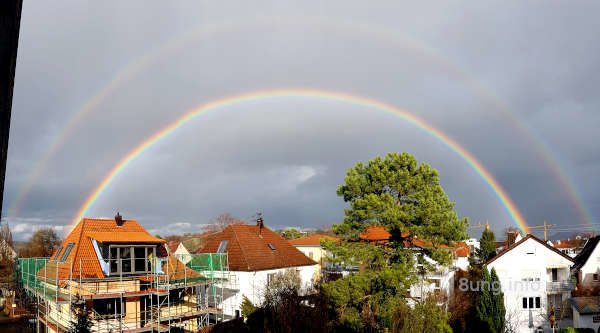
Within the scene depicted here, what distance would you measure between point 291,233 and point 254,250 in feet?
191

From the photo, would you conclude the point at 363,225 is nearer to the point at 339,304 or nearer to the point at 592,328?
the point at 339,304

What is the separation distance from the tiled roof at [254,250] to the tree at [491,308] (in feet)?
46.2

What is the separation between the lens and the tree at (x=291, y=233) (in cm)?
9138

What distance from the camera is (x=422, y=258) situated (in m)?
22.8

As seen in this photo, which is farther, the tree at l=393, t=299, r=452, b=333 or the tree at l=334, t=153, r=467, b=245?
the tree at l=334, t=153, r=467, b=245

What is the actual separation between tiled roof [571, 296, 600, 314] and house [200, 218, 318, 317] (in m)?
18.9

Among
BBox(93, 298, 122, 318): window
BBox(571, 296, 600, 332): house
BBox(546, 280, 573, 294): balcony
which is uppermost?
BBox(93, 298, 122, 318): window

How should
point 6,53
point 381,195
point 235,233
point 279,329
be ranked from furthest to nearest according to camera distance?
→ 1. point 235,233
2. point 381,195
3. point 279,329
4. point 6,53

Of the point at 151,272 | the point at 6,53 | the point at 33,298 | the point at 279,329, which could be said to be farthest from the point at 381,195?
the point at 33,298

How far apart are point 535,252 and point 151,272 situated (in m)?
27.4

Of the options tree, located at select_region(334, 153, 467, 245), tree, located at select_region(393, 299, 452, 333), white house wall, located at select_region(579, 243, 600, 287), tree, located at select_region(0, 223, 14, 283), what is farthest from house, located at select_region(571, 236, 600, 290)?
tree, located at select_region(0, 223, 14, 283)

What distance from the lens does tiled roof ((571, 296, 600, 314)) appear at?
29547 mm

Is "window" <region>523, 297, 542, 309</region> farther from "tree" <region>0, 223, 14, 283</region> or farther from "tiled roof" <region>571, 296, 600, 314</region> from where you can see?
"tree" <region>0, 223, 14, 283</region>

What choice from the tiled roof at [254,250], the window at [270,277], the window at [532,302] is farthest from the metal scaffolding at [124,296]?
the window at [532,302]
